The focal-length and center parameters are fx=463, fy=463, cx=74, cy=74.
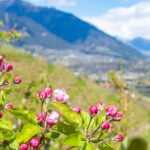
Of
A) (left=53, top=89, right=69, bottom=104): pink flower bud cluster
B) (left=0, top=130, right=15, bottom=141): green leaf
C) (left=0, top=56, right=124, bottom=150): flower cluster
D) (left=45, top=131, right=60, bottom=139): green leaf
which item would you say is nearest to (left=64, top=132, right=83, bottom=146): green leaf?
(left=0, top=56, right=124, bottom=150): flower cluster

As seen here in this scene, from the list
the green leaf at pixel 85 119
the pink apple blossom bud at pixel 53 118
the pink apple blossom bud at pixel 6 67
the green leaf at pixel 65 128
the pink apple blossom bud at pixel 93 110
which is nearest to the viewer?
the green leaf at pixel 65 128

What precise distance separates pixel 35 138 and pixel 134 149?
5.17ft

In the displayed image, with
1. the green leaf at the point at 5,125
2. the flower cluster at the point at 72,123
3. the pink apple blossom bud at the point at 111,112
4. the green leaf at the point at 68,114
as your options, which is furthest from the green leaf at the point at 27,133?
the pink apple blossom bud at the point at 111,112

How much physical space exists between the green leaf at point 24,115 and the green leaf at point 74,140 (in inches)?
12.1

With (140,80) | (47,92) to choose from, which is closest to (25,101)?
(140,80)

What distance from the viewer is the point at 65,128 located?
262cm

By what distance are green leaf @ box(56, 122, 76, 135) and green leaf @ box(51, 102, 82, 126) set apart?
0.03 m

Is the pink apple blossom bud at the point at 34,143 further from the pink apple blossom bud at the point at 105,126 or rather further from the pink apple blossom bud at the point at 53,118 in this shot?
the pink apple blossom bud at the point at 105,126

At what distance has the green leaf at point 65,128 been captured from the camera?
260cm

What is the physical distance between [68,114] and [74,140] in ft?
0.48

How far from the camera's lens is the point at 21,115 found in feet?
8.73

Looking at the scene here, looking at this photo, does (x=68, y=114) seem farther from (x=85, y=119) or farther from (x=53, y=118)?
(x=85, y=119)

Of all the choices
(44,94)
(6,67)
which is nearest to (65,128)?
(44,94)

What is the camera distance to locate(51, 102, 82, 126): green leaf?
8.16ft
